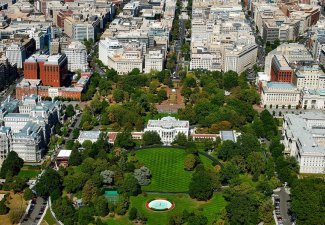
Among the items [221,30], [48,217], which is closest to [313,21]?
[221,30]

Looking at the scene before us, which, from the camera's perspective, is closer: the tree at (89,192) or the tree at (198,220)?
the tree at (198,220)

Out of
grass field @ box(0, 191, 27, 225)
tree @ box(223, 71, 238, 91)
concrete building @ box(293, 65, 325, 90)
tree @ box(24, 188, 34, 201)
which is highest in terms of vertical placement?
concrete building @ box(293, 65, 325, 90)

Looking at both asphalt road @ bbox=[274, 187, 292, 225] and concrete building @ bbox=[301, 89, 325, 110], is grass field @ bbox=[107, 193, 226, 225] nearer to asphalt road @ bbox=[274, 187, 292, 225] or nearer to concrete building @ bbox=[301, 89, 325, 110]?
asphalt road @ bbox=[274, 187, 292, 225]

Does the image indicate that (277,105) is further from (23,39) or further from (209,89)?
(23,39)

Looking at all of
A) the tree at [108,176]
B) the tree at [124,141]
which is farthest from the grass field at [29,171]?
the tree at [124,141]

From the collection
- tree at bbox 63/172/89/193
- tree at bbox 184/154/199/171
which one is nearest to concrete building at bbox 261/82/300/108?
tree at bbox 184/154/199/171

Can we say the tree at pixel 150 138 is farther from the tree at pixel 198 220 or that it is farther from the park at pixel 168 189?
the tree at pixel 198 220

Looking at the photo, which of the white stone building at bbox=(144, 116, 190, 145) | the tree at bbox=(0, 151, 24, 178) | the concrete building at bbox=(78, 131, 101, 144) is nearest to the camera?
the tree at bbox=(0, 151, 24, 178)
